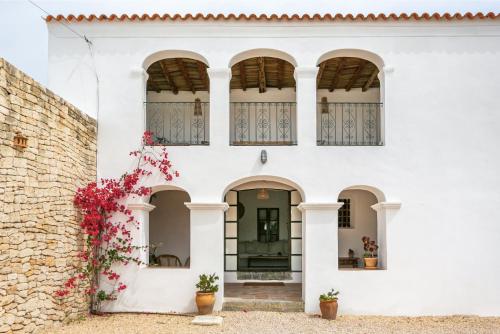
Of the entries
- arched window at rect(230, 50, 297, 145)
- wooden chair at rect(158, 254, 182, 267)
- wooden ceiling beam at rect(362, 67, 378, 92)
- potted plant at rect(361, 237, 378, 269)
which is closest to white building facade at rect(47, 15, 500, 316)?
potted plant at rect(361, 237, 378, 269)

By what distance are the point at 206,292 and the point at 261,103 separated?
4.97 metres

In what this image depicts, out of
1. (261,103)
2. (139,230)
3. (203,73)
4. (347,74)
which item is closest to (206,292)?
(139,230)

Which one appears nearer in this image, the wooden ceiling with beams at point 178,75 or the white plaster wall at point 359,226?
the wooden ceiling with beams at point 178,75

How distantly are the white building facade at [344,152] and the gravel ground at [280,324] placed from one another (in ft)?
1.13

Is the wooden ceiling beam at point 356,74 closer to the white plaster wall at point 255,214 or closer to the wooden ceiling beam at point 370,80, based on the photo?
the wooden ceiling beam at point 370,80

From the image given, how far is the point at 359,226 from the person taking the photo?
14.1 meters

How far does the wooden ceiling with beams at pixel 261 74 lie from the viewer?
1201 cm

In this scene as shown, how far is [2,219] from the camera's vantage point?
23.1 ft

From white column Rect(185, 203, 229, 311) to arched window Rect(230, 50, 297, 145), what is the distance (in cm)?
270

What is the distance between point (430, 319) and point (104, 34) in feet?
27.6

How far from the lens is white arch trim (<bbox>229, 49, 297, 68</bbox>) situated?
1080cm

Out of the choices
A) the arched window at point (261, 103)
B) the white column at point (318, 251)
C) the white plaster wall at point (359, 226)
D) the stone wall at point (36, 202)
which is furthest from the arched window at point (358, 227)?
the stone wall at point (36, 202)

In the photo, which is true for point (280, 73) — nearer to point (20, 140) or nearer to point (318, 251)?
point (318, 251)

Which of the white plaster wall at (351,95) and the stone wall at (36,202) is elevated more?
the white plaster wall at (351,95)
